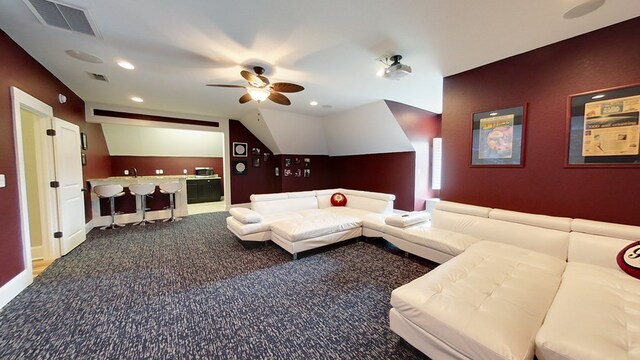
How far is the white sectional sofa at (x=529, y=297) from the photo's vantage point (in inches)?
46.5

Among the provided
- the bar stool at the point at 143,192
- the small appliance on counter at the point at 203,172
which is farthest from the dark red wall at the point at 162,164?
the bar stool at the point at 143,192

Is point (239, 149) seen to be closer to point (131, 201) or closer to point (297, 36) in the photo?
point (131, 201)

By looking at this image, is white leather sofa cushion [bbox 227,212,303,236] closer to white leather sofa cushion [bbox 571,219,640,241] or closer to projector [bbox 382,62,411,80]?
projector [bbox 382,62,411,80]

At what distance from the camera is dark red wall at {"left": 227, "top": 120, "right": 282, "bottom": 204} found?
6.77m

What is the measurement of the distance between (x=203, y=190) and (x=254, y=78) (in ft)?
21.0

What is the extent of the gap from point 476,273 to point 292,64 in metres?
3.08

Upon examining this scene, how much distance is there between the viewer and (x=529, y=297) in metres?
1.56

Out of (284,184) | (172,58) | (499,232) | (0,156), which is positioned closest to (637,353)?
(499,232)

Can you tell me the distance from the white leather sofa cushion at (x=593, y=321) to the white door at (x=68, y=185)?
5.40 m

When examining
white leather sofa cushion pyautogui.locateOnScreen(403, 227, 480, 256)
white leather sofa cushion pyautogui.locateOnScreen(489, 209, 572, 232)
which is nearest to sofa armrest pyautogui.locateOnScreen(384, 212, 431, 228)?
white leather sofa cushion pyautogui.locateOnScreen(403, 227, 480, 256)

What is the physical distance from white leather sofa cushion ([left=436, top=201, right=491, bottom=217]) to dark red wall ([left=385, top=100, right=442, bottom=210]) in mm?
2211

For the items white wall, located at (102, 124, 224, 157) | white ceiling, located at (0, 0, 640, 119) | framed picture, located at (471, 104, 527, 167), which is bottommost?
framed picture, located at (471, 104, 527, 167)

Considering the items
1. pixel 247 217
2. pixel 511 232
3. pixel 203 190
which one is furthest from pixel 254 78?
pixel 203 190

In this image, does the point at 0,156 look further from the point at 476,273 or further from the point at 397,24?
Answer: the point at 476,273
